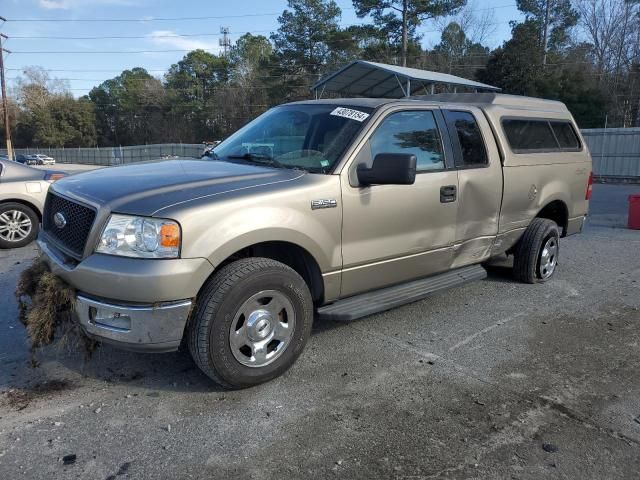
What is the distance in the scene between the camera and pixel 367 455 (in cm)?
277

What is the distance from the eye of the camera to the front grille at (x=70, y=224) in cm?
324

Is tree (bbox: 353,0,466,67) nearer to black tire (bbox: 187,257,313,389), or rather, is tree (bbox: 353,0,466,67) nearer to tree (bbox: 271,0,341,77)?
tree (bbox: 271,0,341,77)

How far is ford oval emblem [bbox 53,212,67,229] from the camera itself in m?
3.49

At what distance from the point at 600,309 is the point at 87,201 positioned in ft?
15.6

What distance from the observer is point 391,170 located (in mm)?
3654

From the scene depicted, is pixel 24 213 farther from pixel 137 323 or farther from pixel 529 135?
pixel 529 135

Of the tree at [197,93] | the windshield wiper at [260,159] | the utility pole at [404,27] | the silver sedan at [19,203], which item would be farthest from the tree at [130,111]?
the windshield wiper at [260,159]

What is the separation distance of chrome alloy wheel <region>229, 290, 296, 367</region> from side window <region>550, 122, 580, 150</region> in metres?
4.24

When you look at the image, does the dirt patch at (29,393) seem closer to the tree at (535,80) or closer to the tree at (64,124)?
the tree at (535,80)

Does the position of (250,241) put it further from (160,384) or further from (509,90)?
(509,90)

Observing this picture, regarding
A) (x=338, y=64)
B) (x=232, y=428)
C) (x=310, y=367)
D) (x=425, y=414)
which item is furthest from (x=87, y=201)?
(x=338, y=64)

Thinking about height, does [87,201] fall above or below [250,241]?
above

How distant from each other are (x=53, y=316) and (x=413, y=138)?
2.99m

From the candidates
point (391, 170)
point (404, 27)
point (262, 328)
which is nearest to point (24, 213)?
point (262, 328)
